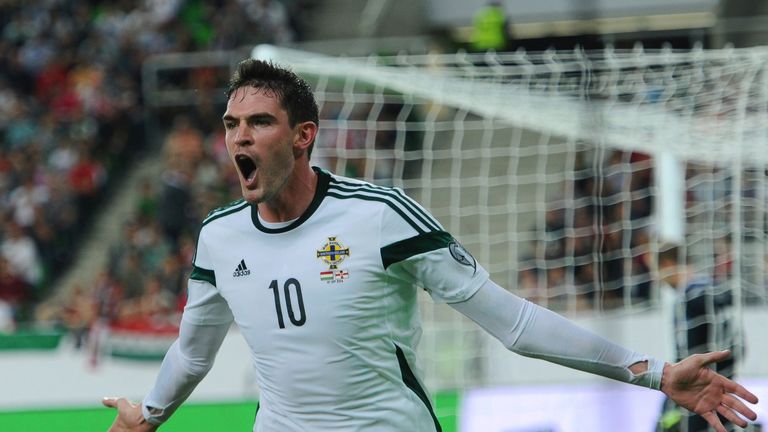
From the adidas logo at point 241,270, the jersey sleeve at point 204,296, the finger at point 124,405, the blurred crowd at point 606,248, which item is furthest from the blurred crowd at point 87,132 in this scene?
the adidas logo at point 241,270

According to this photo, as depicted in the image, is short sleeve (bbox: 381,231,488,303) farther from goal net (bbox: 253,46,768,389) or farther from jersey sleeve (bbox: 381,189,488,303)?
goal net (bbox: 253,46,768,389)

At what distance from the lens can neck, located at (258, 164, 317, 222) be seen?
3.20 m

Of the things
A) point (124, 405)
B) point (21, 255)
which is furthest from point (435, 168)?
point (124, 405)

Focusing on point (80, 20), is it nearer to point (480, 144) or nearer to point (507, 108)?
point (480, 144)

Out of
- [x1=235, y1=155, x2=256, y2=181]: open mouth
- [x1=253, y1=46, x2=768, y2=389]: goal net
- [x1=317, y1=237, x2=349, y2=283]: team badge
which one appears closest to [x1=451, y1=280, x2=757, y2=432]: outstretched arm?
[x1=317, y1=237, x2=349, y2=283]: team badge

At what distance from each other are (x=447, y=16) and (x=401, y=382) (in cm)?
1149

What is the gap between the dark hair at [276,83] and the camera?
10.4 feet

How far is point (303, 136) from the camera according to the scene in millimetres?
3240

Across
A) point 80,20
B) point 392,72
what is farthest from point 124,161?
point 392,72

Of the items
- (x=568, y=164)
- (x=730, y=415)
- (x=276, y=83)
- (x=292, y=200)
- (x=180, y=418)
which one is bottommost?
(x=180, y=418)

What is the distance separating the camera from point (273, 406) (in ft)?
10.6

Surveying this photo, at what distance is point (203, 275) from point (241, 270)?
0.61 ft

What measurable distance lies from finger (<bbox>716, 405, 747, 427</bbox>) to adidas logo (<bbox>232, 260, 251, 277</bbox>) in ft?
4.06

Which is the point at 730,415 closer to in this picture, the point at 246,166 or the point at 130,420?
the point at 246,166
